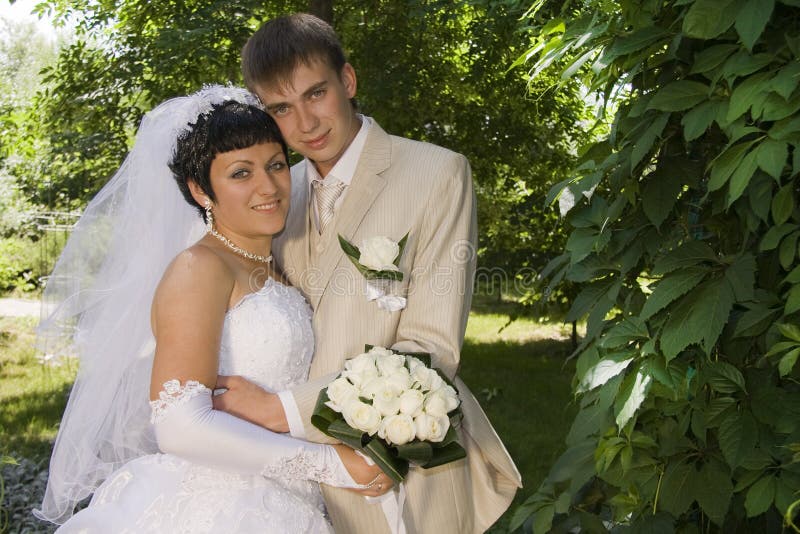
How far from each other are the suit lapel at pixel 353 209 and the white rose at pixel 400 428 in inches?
27.6

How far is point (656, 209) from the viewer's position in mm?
2176

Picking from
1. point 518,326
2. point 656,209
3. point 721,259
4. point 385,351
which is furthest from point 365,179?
point 518,326

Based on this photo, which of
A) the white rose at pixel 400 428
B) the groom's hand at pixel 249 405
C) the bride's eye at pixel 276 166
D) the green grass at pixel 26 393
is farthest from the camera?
the green grass at pixel 26 393

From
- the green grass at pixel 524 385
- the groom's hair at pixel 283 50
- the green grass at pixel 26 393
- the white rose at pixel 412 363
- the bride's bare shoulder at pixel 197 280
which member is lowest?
the green grass at pixel 524 385

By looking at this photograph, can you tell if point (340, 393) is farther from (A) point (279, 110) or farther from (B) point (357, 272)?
(A) point (279, 110)

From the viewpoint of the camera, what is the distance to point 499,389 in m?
9.14

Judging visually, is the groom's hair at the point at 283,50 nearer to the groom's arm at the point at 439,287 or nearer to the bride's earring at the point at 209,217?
the bride's earring at the point at 209,217

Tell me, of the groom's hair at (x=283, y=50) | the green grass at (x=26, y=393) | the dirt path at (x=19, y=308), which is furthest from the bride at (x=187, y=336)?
the dirt path at (x=19, y=308)

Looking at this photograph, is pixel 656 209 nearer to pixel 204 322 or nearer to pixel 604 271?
pixel 604 271

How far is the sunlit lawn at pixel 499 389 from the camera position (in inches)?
281

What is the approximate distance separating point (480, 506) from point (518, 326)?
1051 cm

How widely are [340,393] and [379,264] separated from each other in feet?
1.41

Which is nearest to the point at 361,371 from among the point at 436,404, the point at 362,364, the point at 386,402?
the point at 362,364

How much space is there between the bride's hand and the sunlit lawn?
2.89m
